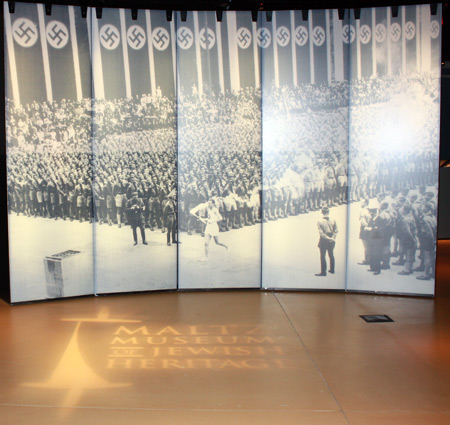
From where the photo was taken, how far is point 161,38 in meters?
6.36

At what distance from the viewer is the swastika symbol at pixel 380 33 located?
623cm

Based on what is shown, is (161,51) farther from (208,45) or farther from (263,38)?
(263,38)

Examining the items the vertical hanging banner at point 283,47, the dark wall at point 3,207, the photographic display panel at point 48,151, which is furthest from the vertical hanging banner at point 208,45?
the dark wall at point 3,207

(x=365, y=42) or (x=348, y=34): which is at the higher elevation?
(x=348, y=34)

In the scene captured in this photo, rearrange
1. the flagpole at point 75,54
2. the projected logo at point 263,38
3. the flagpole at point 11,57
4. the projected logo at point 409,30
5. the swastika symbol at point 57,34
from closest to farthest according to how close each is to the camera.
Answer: the flagpole at point 11,57
the swastika symbol at point 57,34
the flagpole at point 75,54
the projected logo at point 409,30
the projected logo at point 263,38

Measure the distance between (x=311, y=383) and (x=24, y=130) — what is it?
419cm

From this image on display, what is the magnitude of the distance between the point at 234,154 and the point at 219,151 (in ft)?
0.64

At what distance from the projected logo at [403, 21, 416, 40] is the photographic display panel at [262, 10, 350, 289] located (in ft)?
2.41

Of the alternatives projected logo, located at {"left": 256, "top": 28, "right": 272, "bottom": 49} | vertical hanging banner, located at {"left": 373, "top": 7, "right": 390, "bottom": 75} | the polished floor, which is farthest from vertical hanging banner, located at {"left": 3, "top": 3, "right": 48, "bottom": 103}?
vertical hanging banner, located at {"left": 373, "top": 7, "right": 390, "bottom": 75}

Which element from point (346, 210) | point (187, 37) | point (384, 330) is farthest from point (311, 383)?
point (187, 37)

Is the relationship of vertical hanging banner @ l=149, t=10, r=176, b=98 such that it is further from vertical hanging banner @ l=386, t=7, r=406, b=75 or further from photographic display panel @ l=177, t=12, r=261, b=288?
vertical hanging banner @ l=386, t=7, r=406, b=75

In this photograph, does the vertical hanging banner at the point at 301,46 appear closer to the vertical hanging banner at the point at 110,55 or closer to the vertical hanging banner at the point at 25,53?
the vertical hanging banner at the point at 110,55

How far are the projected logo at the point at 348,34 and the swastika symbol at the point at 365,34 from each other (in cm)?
8

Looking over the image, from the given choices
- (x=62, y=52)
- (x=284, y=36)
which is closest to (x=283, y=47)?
(x=284, y=36)
